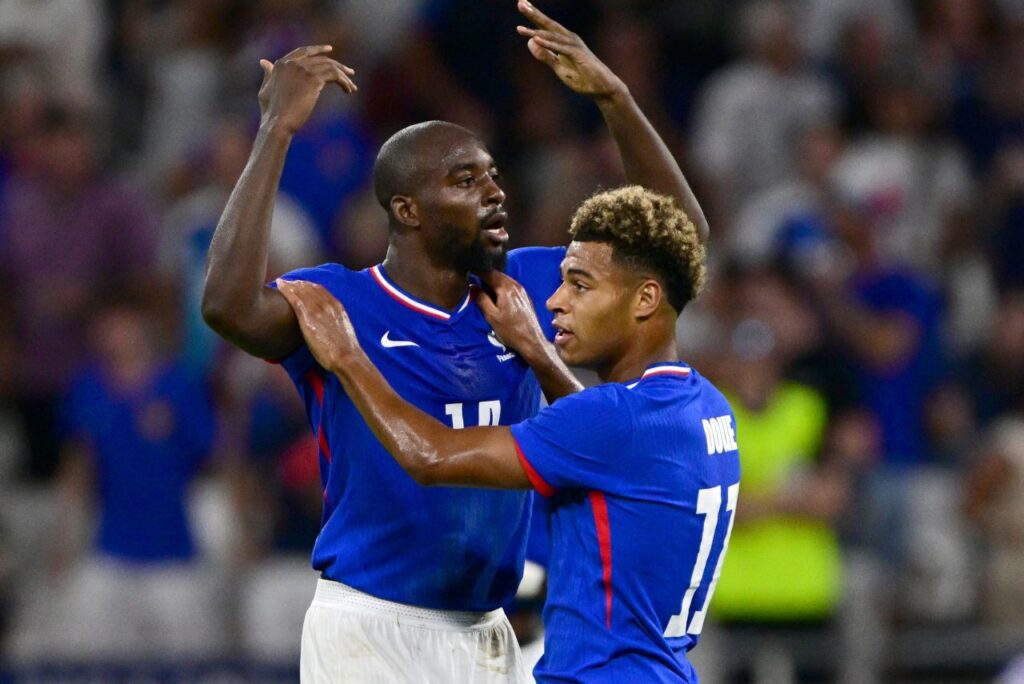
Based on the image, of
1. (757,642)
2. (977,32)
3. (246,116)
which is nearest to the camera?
(757,642)

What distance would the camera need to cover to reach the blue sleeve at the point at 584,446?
15.0 ft

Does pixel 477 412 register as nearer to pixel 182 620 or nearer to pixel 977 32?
pixel 182 620

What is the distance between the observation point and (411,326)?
520 cm

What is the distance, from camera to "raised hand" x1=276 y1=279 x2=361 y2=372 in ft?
16.0

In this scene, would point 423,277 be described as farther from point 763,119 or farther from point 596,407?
point 763,119

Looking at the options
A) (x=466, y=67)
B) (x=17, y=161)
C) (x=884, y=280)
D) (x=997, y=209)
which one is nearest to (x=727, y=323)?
(x=884, y=280)

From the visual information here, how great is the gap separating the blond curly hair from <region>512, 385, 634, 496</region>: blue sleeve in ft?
1.22

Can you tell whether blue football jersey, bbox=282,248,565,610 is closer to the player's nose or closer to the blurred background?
the player's nose

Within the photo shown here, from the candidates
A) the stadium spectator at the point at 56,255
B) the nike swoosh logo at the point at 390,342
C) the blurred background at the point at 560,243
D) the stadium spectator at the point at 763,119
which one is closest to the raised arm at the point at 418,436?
the nike swoosh logo at the point at 390,342

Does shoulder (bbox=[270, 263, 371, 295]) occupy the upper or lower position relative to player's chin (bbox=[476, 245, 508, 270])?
lower

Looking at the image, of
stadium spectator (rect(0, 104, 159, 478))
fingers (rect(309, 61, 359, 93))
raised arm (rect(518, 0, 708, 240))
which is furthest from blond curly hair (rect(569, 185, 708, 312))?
stadium spectator (rect(0, 104, 159, 478))

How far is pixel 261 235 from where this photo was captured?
484 cm

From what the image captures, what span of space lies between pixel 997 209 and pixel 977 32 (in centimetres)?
163

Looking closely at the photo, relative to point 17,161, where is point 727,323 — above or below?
below
